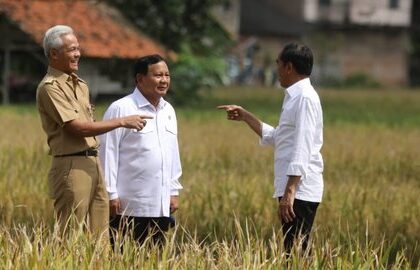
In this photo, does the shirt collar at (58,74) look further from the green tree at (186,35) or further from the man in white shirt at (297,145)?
the green tree at (186,35)

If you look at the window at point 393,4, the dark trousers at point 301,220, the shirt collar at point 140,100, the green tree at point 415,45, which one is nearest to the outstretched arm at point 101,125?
the shirt collar at point 140,100

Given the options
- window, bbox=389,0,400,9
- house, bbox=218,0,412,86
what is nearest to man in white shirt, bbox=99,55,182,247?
house, bbox=218,0,412,86

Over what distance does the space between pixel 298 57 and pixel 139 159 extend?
1.02 metres

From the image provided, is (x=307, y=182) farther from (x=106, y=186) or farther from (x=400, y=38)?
(x=400, y=38)

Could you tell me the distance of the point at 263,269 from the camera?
16.7ft

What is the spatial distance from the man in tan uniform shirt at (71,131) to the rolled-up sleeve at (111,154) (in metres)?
0.04

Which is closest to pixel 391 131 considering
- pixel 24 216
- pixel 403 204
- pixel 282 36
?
pixel 403 204

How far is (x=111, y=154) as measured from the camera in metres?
6.20

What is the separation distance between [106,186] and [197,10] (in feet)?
89.6

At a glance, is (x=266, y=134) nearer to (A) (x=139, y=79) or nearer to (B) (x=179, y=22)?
(A) (x=139, y=79)

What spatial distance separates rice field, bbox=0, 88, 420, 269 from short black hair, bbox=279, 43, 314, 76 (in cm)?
86

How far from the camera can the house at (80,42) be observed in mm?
28266

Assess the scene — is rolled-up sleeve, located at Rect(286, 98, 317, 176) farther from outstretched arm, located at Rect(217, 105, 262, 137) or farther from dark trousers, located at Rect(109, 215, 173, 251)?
dark trousers, located at Rect(109, 215, 173, 251)

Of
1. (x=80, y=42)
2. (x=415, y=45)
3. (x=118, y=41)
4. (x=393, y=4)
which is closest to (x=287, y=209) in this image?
(x=80, y=42)
